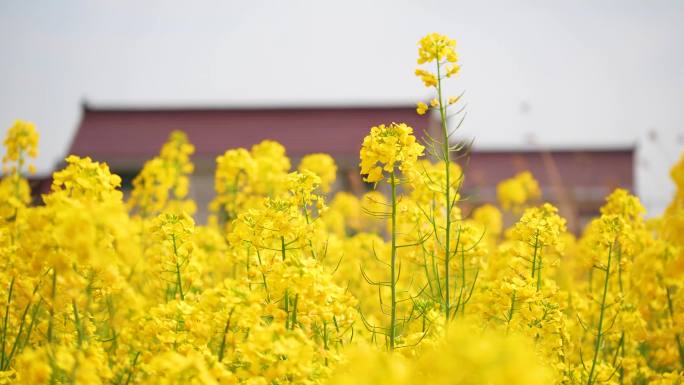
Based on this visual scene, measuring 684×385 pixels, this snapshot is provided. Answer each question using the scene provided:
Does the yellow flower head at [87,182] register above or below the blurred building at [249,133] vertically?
below

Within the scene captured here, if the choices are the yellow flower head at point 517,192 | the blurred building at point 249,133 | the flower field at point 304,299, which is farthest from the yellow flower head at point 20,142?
the blurred building at point 249,133

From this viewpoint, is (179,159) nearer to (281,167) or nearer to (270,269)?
(281,167)

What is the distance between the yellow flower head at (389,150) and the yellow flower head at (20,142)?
2.80 meters

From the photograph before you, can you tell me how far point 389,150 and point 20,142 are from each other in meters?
2.96

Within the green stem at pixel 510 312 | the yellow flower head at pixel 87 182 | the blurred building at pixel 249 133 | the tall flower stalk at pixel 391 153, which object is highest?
the blurred building at pixel 249 133

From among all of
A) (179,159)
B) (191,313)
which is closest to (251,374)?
(191,313)

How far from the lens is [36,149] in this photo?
4414 millimetres

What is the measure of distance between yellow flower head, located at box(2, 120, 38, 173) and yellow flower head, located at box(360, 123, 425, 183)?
280 cm

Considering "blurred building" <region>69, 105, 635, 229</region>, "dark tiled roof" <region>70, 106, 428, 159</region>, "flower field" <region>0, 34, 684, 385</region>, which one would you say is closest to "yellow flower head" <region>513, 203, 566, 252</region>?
"flower field" <region>0, 34, 684, 385</region>

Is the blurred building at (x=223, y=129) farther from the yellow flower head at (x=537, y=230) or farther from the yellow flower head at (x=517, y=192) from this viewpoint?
the yellow flower head at (x=537, y=230)

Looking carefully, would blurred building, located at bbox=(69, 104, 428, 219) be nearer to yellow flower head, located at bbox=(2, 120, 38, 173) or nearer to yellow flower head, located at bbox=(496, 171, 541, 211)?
yellow flower head, located at bbox=(496, 171, 541, 211)

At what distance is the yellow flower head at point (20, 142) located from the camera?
438 cm

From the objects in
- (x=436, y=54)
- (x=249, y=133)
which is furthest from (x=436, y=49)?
(x=249, y=133)

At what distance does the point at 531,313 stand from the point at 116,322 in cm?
157
